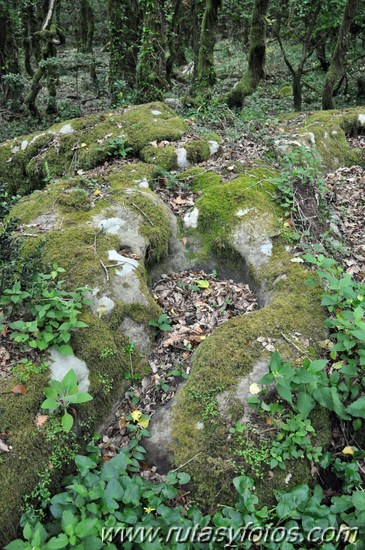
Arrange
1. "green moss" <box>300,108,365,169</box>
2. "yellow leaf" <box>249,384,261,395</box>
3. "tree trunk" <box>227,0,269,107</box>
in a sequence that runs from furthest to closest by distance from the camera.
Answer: "tree trunk" <box>227,0,269,107</box> < "green moss" <box>300,108,365,169</box> < "yellow leaf" <box>249,384,261,395</box>

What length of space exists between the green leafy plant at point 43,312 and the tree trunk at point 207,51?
8.61 metres

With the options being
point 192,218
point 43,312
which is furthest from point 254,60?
point 43,312

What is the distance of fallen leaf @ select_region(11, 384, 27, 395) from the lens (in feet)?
10.5

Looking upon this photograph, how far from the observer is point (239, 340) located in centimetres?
376

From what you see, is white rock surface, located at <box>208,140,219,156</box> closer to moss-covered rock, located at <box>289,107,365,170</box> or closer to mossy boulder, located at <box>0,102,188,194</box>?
mossy boulder, located at <box>0,102,188,194</box>

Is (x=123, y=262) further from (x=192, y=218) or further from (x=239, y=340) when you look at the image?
(x=239, y=340)

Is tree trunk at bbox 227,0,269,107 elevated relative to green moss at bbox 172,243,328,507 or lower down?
elevated

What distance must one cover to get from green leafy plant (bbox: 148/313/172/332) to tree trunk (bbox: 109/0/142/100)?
934cm

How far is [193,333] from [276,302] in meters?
0.94

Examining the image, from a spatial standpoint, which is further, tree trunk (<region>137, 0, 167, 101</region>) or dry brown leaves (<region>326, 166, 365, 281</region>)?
tree trunk (<region>137, 0, 167, 101</region>)

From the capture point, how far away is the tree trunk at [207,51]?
10406 mm

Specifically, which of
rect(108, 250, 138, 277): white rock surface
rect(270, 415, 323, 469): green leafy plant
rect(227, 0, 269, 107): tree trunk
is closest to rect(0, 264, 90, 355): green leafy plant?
rect(108, 250, 138, 277): white rock surface

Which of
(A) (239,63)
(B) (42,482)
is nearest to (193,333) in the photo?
(B) (42,482)

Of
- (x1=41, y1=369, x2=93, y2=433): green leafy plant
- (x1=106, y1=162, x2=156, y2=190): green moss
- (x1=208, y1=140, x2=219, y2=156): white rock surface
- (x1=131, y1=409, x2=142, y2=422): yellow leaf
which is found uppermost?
(x1=208, y1=140, x2=219, y2=156): white rock surface
